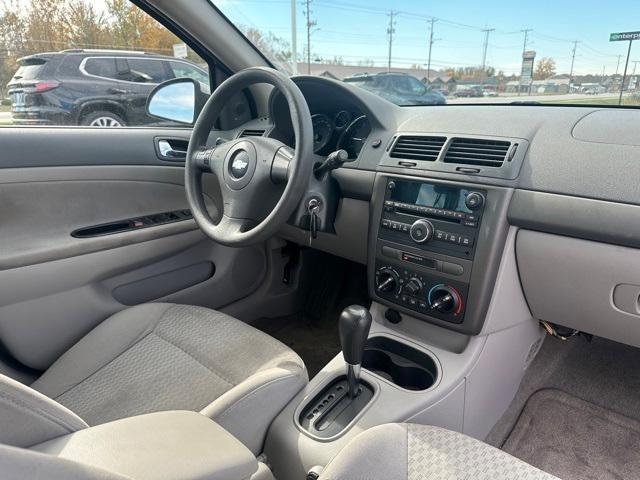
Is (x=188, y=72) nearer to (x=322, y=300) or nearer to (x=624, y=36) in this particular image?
(x=322, y=300)

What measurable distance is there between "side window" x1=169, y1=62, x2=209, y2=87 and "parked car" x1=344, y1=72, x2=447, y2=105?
0.64 m

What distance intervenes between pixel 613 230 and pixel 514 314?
0.39 metres

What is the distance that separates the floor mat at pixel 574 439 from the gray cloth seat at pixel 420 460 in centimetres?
67

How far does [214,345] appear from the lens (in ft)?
4.38

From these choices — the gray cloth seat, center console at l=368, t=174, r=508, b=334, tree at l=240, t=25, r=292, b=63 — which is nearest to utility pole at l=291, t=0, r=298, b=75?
tree at l=240, t=25, r=292, b=63

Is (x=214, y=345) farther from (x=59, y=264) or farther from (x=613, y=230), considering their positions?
(x=613, y=230)

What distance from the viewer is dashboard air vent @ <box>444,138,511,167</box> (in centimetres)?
127

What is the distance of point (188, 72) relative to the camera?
6.49 ft

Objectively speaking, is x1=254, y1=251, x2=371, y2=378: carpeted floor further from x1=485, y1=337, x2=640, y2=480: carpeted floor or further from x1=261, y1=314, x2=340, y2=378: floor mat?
x1=485, y1=337, x2=640, y2=480: carpeted floor

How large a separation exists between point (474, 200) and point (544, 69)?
20.4 inches

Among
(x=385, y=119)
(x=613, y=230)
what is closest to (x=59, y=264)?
(x=385, y=119)

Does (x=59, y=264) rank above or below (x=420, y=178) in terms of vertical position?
below

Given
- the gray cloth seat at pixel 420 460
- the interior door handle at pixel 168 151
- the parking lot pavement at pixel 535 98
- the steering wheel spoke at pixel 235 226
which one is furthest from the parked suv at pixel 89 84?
the gray cloth seat at pixel 420 460

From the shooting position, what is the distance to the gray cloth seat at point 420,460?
2.95 ft
